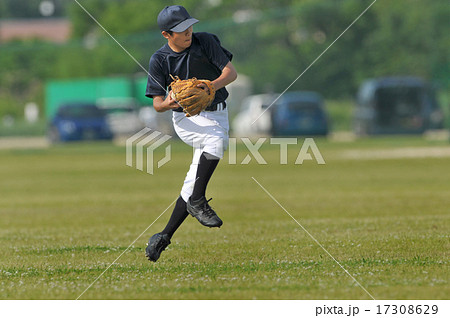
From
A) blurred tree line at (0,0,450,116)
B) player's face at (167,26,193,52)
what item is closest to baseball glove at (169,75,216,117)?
player's face at (167,26,193,52)

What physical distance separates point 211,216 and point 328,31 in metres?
39.9

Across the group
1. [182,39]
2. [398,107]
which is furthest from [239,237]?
[398,107]

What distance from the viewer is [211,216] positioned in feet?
26.2

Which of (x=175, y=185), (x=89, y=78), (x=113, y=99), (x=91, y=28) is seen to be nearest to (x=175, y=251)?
(x=175, y=185)

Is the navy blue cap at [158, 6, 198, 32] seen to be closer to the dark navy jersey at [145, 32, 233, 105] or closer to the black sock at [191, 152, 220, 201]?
the dark navy jersey at [145, 32, 233, 105]

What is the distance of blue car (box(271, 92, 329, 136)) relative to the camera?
3731 centimetres

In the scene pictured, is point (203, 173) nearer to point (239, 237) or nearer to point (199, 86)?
point (199, 86)

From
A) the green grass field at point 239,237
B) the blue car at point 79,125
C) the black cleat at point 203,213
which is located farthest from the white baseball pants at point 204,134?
the blue car at point 79,125

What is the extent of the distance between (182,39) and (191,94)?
0.48 m

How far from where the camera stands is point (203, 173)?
8078 millimetres

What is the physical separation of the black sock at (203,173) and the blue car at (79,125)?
2968 cm

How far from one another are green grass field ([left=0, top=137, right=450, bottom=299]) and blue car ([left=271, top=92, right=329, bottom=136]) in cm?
1431

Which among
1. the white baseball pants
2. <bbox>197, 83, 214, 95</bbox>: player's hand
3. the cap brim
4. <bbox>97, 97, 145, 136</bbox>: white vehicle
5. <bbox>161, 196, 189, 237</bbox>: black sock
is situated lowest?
<bbox>97, 97, 145, 136</bbox>: white vehicle

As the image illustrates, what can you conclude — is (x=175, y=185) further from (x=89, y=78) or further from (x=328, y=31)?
(x=89, y=78)
